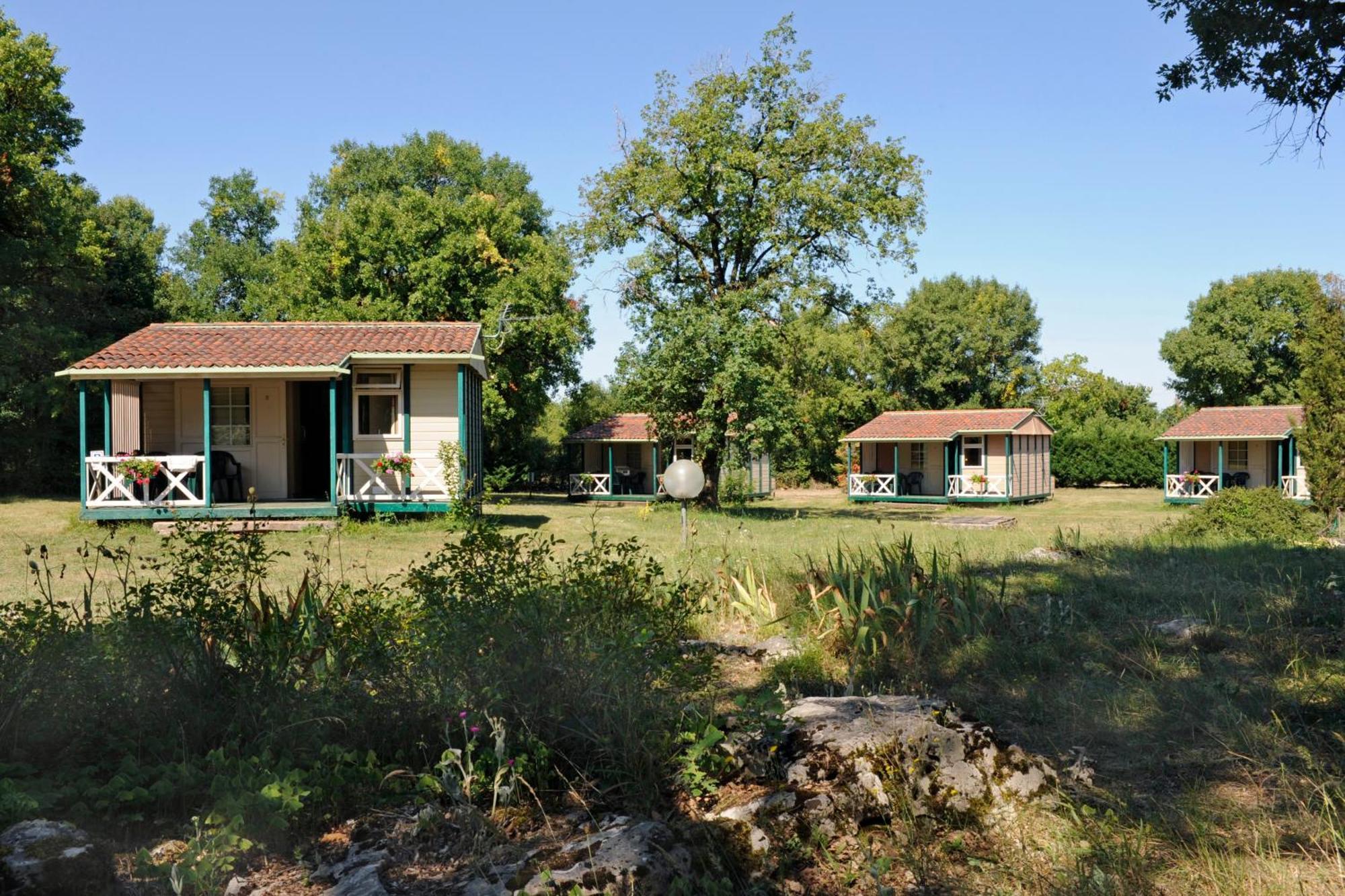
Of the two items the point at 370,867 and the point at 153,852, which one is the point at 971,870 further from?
the point at 153,852

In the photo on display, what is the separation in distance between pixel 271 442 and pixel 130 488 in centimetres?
265

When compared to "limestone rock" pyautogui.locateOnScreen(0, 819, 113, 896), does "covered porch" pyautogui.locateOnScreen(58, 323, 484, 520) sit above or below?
above

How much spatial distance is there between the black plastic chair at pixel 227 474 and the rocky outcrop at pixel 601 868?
649 inches

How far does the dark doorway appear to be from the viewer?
19.3 meters

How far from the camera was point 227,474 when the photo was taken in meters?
18.0

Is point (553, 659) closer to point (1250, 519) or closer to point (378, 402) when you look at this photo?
point (1250, 519)

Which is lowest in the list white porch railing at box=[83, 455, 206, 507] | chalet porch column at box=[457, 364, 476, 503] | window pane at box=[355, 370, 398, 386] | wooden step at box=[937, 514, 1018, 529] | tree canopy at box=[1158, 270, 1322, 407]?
wooden step at box=[937, 514, 1018, 529]

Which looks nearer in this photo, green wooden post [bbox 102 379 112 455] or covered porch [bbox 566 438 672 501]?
green wooden post [bbox 102 379 112 455]

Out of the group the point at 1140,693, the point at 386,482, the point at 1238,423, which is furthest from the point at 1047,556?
the point at 1238,423

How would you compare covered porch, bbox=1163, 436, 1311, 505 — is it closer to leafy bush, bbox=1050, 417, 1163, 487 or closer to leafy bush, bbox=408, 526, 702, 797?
leafy bush, bbox=1050, 417, 1163, 487

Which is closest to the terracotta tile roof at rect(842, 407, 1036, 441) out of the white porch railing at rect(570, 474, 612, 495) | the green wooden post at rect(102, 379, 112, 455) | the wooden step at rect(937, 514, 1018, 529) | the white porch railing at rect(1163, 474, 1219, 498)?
the white porch railing at rect(1163, 474, 1219, 498)

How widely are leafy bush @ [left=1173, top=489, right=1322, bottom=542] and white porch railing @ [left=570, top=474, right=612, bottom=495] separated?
2206 centimetres

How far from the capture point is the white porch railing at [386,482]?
1739 centimetres

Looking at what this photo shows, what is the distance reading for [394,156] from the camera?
40.8m
